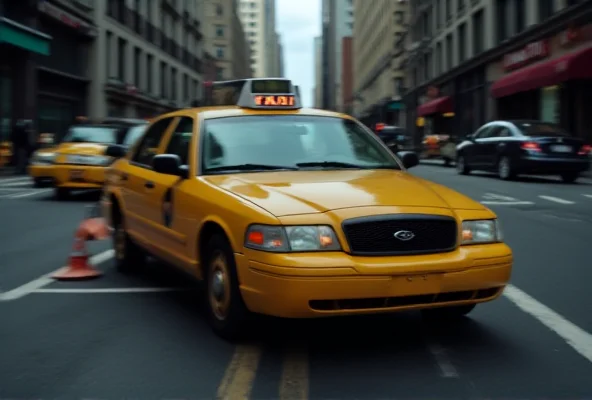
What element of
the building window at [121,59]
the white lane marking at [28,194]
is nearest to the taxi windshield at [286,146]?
the white lane marking at [28,194]

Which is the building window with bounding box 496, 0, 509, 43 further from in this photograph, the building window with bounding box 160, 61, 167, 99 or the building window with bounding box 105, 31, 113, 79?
the building window with bounding box 160, 61, 167, 99

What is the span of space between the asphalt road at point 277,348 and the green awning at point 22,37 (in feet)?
65.3

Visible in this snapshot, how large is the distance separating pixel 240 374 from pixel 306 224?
92 centimetres

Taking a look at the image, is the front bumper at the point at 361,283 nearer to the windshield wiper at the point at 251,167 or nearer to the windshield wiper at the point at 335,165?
the windshield wiper at the point at 251,167

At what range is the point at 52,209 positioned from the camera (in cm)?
1358

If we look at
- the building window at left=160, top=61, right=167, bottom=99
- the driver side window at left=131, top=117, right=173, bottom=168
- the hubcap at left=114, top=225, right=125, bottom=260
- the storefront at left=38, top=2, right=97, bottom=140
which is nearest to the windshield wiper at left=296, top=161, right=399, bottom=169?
the driver side window at left=131, top=117, right=173, bottom=168

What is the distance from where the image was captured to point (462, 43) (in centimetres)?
4388

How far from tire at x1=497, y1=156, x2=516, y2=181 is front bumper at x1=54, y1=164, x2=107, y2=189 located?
10066mm

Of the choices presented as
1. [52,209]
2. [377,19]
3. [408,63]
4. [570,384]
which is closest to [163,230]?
[570,384]

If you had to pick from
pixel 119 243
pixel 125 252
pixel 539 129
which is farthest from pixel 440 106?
pixel 125 252

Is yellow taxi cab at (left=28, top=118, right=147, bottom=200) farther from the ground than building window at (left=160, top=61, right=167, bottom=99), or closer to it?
closer to it

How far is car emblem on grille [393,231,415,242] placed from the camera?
4531mm

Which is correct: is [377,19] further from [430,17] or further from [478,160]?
[478,160]

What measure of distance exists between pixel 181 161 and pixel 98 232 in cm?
176
